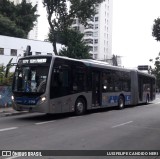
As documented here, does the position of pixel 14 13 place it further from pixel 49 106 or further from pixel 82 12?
pixel 49 106

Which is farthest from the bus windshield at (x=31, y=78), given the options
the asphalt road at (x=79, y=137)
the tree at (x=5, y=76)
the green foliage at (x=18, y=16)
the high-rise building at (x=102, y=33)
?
the high-rise building at (x=102, y=33)

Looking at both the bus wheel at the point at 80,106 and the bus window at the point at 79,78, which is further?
the bus wheel at the point at 80,106

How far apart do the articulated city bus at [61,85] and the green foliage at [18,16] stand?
119 feet

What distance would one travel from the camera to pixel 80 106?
1778 centimetres

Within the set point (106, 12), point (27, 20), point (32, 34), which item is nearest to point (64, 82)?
point (27, 20)

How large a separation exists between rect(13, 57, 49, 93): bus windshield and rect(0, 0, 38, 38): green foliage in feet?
130

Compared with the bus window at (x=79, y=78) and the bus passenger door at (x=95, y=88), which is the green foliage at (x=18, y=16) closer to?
the bus passenger door at (x=95, y=88)

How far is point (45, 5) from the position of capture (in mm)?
34156

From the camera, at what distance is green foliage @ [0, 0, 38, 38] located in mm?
55016

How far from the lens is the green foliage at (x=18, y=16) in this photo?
55016 millimetres

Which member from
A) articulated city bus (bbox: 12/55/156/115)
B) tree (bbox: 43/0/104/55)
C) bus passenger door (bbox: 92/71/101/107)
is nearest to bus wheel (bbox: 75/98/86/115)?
articulated city bus (bbox: 12/55/156/115)

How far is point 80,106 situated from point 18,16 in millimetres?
42924

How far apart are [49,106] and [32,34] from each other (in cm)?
11213

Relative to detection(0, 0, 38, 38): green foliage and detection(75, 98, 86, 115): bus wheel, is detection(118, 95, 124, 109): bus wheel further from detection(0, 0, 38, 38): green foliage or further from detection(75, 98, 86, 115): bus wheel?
detection(0, 0, 38, 38): green foliage
